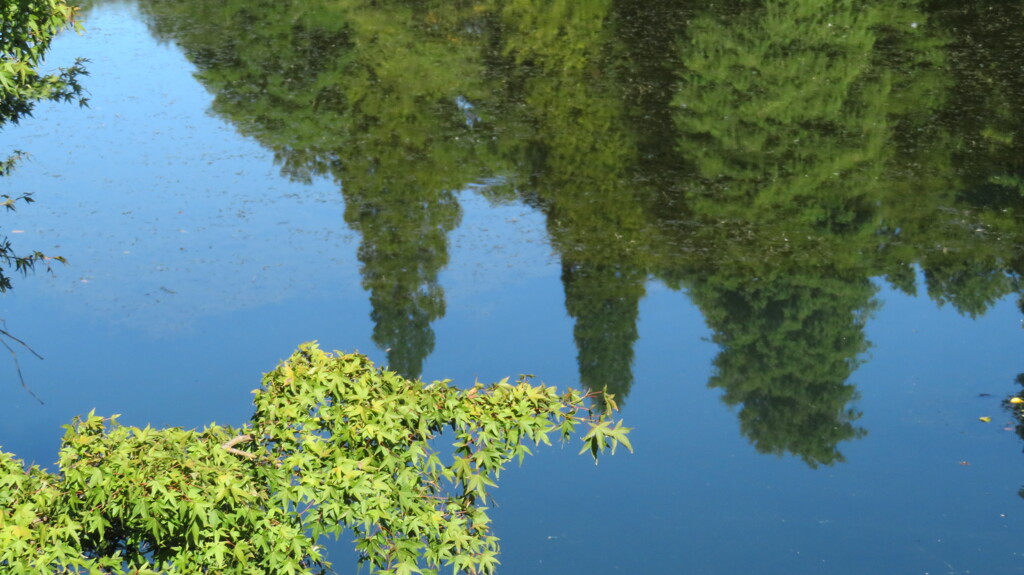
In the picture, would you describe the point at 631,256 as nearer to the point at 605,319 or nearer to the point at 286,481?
the point at 605,319

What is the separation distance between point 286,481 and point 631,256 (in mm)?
7332

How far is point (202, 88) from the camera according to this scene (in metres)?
17.4

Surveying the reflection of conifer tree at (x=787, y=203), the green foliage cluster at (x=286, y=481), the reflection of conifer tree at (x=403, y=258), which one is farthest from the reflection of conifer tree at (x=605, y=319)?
the green foliage cluster at (x=286, y=481)

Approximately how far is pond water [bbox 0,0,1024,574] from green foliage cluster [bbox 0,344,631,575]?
307 cm

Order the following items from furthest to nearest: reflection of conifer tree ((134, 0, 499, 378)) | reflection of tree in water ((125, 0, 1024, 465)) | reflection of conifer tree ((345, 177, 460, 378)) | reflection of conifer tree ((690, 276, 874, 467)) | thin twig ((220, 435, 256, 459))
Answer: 1. reflection of conifer tree ((134, 0, 499, 378))
2. reflection of tree in water ((125, 0, 1024, 465))
3. reflection of conifer tree ((345, 177, 460, 378))
4. reflection of conifer tree ((690, 276, 874, 467))
5. thin twig ((220, 435, 256, 459))

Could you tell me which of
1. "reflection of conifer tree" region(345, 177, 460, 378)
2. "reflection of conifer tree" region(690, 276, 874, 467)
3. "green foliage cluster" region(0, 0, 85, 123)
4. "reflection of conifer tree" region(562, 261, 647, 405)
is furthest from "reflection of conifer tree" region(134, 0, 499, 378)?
"green foliage cluster" region(0, 0, 85, 123)

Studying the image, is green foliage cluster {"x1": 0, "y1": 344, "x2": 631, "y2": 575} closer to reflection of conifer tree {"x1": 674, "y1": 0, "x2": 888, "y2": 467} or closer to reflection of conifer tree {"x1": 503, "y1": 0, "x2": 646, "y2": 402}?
reflection of conifer tree {"x1": 503, "y1": 0, "x2": 646, "y2": 402}

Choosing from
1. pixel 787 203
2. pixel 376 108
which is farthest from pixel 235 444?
pixel 376 108

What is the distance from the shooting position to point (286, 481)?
14.4 ft

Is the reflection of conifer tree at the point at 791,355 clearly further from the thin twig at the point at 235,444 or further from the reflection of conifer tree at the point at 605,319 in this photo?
the thin twig at the point at 235,444

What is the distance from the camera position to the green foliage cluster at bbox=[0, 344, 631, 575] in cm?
400

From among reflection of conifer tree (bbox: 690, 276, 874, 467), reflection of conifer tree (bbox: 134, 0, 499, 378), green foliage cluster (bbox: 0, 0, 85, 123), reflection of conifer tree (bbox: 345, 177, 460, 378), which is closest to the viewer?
green foliage cluster (bbox: 0, 0, 85, 123)

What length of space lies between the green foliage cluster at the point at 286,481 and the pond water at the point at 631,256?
307cm

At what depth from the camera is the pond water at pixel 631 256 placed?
8.11 meters
